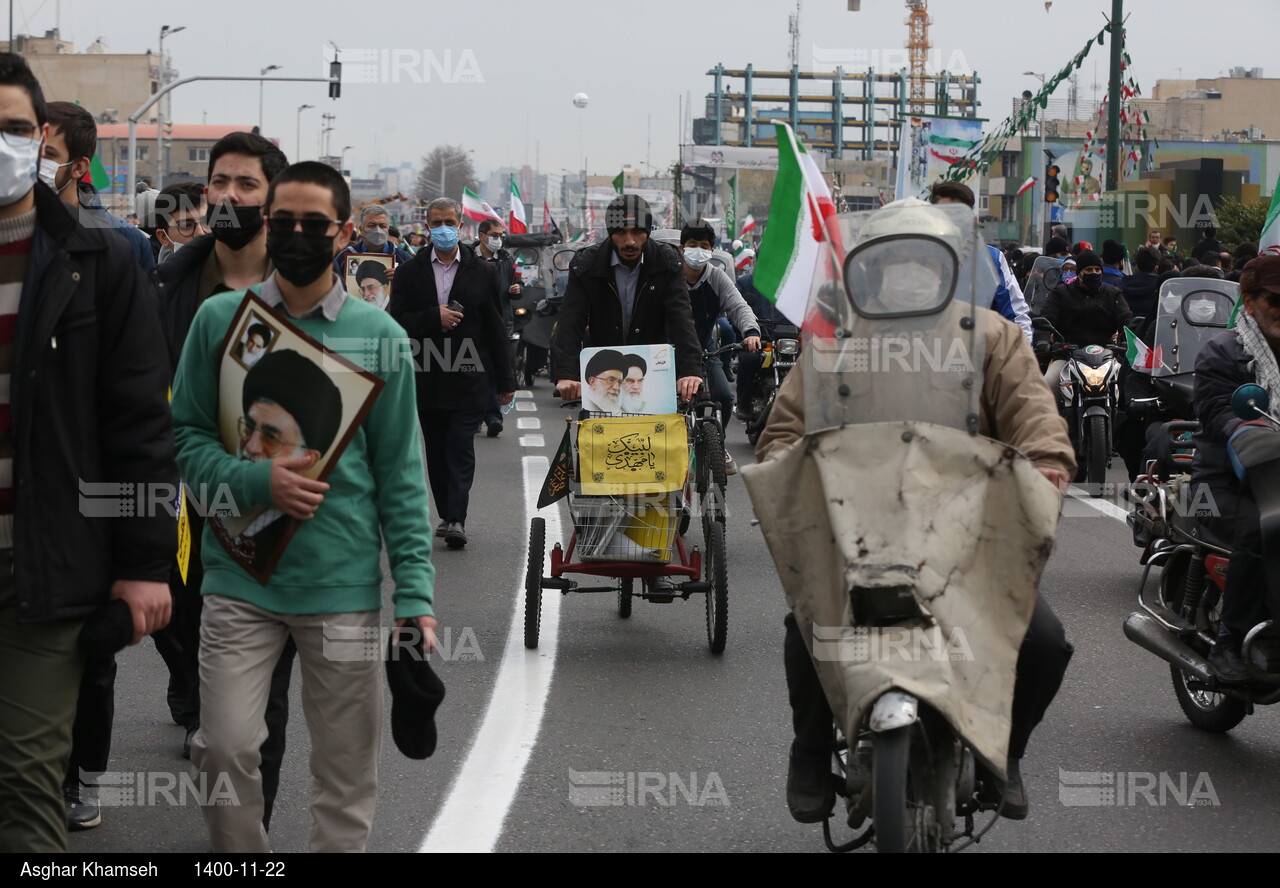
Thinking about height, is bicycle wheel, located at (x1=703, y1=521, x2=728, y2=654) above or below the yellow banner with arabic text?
below

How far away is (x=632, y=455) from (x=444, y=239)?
372 centimetres

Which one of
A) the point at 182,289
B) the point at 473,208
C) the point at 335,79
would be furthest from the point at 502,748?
the point at 335,79

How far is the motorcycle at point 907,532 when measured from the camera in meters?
3.93

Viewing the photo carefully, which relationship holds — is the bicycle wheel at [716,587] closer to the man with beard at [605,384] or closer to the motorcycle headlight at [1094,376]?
Answer: the man with beard at [605,384]

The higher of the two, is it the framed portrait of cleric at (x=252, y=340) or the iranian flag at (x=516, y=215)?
the iranian flag at (x=516, y=215)

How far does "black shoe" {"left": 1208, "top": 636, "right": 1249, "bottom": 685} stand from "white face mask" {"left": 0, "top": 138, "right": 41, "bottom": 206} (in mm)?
4090

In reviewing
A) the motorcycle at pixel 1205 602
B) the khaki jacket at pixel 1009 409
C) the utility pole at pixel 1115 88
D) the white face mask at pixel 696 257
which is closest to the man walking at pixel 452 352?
the white face mask at pixel 696 257

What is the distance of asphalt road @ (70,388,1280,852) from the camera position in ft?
16.7

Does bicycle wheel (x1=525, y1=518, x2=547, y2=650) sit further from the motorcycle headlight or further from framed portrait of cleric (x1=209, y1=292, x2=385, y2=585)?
the motorcycle headlight

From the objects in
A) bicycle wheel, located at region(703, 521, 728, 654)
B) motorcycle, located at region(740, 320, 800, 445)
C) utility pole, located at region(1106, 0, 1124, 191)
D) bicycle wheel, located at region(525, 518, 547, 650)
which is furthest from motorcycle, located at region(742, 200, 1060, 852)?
utility pole, located at region(1106, 0, 1124, 191)

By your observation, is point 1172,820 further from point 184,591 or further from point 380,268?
point 380,268

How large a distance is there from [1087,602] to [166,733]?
4.94 meters

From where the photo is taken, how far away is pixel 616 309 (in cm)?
860

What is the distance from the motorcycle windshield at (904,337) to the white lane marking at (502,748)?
164 cm
